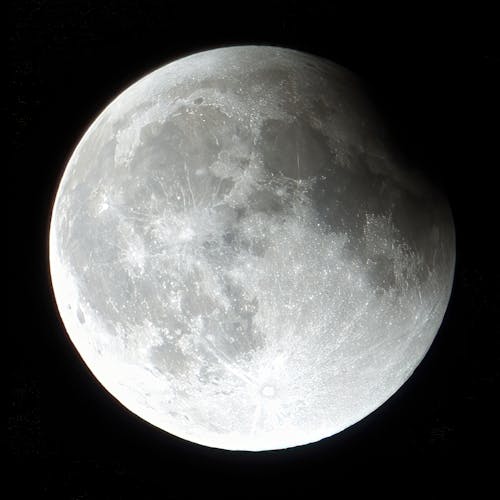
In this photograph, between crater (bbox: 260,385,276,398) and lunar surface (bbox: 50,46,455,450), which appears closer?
lunar surface (bbox: 50,46,455,450)

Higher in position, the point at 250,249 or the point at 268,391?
the point at 250,249

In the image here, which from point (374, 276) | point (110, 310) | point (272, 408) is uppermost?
point (374, 276)

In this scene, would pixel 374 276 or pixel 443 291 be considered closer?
pixel 374 276

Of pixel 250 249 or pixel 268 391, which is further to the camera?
pixel 268 391

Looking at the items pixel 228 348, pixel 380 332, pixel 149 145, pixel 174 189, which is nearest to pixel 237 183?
pixel 174 189

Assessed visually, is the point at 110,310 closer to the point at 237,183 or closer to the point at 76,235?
the point at 76,235

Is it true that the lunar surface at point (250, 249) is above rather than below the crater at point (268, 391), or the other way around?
above

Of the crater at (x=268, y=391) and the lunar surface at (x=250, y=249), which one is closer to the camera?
the lunar surface at (x=250, y=249)

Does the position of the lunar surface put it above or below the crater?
above
